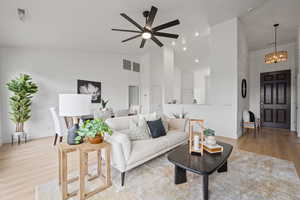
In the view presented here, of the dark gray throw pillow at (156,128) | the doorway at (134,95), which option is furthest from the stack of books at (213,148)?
the doorway at (134,95)

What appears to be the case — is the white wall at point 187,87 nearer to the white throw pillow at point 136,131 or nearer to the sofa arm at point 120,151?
the white throw pillow at point 136,131

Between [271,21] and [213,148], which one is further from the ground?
[271,21]

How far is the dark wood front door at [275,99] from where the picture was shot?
210 inches

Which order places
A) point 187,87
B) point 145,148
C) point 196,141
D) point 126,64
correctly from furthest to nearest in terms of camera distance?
point 187,87
point 126,64
point 145,148
point 196,141

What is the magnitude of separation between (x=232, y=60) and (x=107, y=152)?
4266mm

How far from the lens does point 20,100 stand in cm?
369

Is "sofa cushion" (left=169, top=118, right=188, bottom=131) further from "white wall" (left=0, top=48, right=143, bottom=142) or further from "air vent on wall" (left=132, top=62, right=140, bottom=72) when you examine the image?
"air vent on wall" (left=132, top=62, right=140, bottom=72)

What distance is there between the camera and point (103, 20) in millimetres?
3506

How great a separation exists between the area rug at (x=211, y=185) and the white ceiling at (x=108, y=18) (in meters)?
3.15

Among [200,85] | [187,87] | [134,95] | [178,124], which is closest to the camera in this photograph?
[178,124]

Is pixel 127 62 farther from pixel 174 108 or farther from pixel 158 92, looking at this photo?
pixel 174 108

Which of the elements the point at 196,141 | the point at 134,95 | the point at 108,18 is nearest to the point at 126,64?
the point at 134,95

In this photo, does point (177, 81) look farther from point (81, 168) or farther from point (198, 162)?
point (81, 168)

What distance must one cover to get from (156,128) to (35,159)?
2.48 metres
